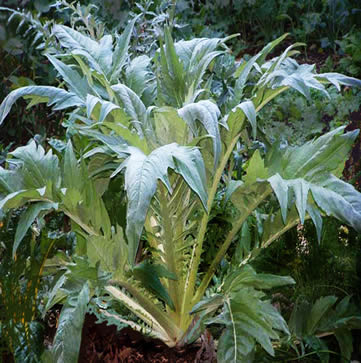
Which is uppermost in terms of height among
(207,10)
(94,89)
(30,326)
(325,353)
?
(94,89)

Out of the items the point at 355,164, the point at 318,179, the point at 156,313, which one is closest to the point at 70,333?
the point at 156,313

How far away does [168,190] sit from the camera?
1.80m

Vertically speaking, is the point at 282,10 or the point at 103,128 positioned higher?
the point at 103,128

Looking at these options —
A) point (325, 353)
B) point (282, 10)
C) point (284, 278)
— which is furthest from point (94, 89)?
point (282, 10)

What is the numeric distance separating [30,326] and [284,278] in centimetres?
88

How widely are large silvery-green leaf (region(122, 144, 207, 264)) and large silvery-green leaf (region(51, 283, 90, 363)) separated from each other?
24 centimetres

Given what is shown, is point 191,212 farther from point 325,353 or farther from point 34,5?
point 34,5

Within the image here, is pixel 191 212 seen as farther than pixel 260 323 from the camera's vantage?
Yes

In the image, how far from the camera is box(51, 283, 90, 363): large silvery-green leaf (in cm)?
188

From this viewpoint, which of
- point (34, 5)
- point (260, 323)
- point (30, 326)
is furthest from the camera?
point (34, 5)

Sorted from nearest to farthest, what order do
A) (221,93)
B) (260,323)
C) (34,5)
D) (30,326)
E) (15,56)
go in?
(260,323) < (30,326) < (221,93) < (15,56) < (34,5)

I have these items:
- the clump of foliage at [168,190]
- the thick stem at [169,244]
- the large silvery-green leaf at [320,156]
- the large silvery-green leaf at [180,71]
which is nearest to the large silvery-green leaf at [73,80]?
the clump of foliage at [168,190]

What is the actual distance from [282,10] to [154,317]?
4.30 meters

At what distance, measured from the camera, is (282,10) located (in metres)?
5.88
